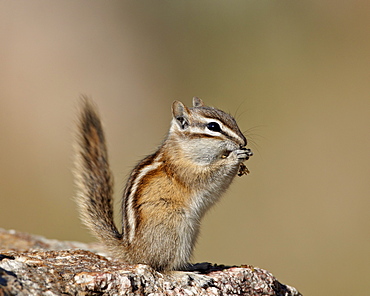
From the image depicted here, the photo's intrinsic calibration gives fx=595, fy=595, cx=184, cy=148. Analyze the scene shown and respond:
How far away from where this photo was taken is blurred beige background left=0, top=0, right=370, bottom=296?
10.3 m

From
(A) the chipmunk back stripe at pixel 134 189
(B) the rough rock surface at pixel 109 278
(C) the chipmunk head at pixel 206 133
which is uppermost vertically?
(C) the chipmunk head at pixel 206 133

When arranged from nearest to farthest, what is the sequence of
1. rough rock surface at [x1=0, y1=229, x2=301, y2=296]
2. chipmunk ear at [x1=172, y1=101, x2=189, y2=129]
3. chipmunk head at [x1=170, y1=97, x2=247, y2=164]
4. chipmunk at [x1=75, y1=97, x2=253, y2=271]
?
rough rock surface at [x1=0, y1=229, x2=301, y2=296]
chipmunk at [x1=75, y1=97, x2=253, y2=271]
chipmunk head at [x1=170, y1=97, x2=247, y2=164]
chipmunk ear at [x1=172, y1=101, x2=189, y2=129]

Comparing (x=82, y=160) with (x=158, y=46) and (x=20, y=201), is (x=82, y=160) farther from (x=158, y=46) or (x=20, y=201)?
→ (x=158, y=46)

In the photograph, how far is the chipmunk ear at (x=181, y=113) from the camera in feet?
15.4

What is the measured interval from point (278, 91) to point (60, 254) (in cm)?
1005

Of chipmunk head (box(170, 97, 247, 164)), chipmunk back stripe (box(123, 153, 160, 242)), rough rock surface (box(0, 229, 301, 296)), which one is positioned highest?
chipmunk head (box(170, 97, 247, 164))

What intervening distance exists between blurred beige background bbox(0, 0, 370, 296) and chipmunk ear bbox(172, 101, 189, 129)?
499cm

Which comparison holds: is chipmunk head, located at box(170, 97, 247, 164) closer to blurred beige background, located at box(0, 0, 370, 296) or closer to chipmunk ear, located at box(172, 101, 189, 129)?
chipmunk ear, located at box(172, 101, 189, 129)

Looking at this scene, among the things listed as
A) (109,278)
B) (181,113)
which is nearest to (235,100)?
(181,113)

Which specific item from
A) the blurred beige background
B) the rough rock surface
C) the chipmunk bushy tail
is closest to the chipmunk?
the chipmunk bushy tail

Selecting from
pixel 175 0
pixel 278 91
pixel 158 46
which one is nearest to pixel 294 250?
pixel 278 91

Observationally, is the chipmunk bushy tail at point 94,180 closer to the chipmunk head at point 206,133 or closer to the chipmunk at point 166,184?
the chipmunk at point 166,184

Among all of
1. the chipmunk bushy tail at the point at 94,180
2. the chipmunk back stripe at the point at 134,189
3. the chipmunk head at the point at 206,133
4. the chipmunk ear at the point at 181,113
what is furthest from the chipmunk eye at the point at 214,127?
the chipmunk bushy tail at the point at 94,180

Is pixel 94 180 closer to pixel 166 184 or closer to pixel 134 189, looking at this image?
pixel 134 189
